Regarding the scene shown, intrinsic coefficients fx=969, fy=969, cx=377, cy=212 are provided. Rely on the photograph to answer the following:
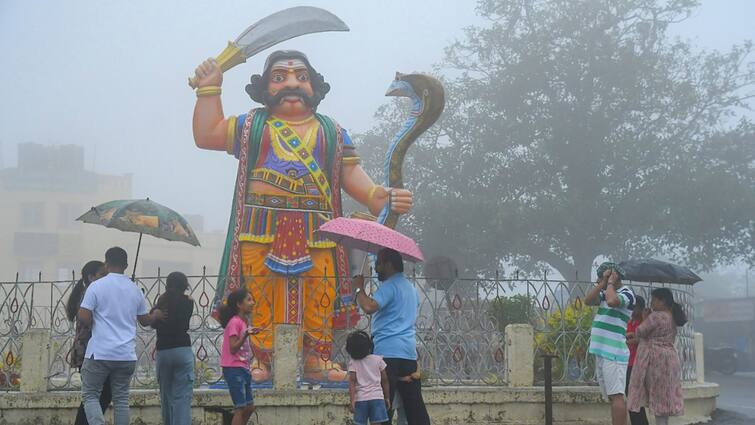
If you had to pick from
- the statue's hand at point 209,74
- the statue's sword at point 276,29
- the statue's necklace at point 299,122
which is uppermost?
the statue's sword at point 276,29

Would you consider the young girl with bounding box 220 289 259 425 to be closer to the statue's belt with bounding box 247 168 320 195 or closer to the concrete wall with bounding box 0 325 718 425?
the concrete wall with bounding box 0 325 718 425

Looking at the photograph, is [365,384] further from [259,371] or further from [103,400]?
[259,371]

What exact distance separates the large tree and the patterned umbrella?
1899 cm

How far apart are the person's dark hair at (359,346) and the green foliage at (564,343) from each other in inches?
164

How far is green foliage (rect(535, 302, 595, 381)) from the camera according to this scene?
10.6 meters

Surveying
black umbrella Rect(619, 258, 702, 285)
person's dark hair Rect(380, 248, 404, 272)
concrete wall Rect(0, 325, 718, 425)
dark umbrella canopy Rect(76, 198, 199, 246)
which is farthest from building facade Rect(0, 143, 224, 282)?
person's dark hair Rect(380, 248, 404, 272)

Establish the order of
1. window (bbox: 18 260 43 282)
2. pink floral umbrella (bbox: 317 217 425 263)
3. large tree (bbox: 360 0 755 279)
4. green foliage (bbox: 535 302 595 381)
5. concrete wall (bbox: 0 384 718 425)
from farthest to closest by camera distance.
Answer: window (bbox: 18 260 43 282) < large tree (bbox: 360 0 755 279) < green foliage (bbox: 535 302 595 381) < concrete wall (bbox: 0 384 718 425) < pink floral umbrella (bbox: 317 217 425 263)

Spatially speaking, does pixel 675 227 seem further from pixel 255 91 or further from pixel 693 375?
pixel 255 91

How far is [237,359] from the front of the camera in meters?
7.48

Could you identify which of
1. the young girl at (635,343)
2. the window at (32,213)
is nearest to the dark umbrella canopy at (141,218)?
the young girl at (635,343)

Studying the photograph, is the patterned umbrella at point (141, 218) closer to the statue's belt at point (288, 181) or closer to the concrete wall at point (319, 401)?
the statue's belt at point (288, 181)

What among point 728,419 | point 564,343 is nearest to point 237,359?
point 564,343

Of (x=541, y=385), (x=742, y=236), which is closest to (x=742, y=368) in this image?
(x=742, y=236)

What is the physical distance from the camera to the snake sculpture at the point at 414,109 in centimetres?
1147
